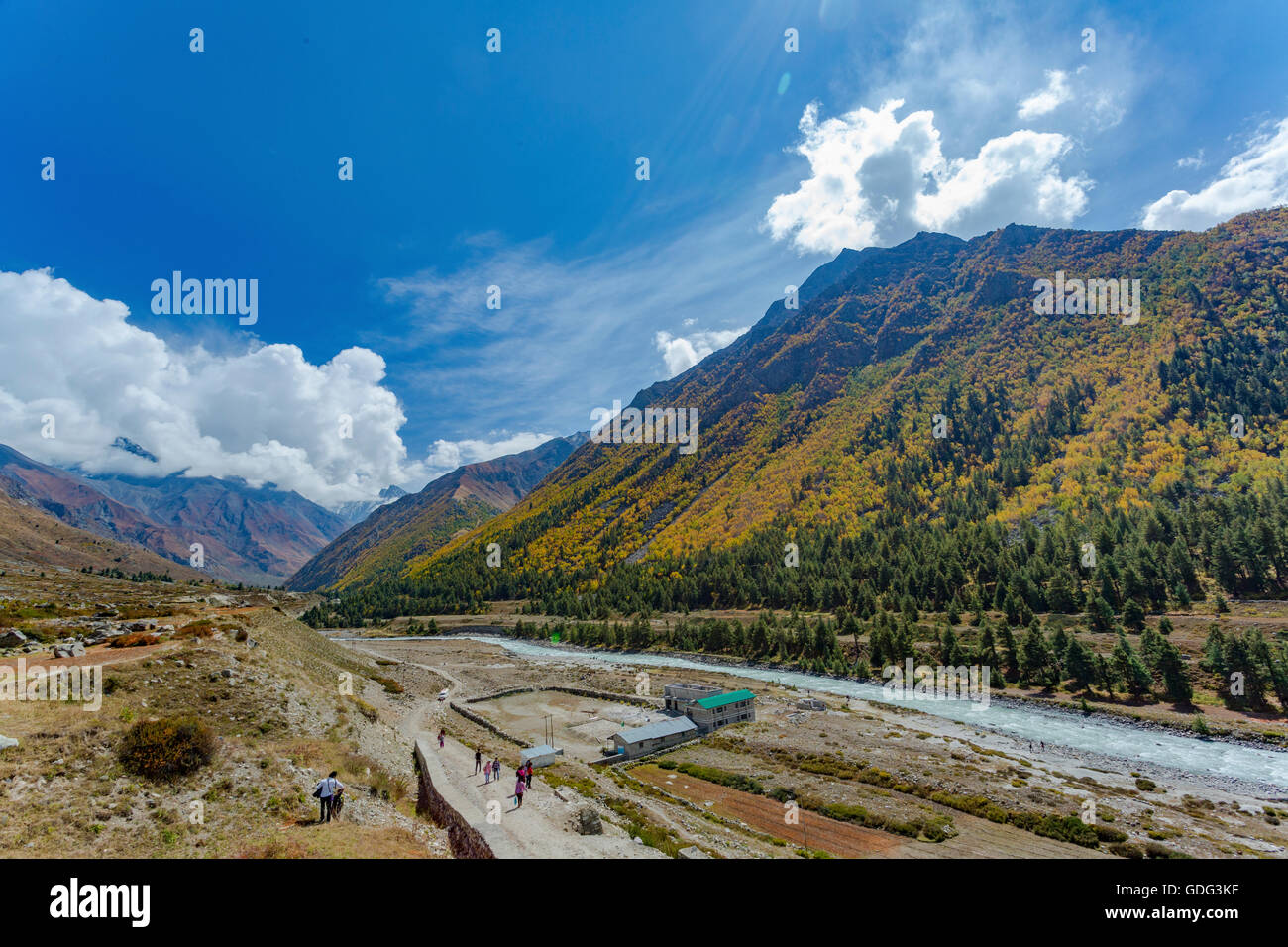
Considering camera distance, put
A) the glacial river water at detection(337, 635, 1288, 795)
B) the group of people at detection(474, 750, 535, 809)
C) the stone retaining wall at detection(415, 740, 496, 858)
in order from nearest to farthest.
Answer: the stone retaining wall at detection(415, 740, 496, 858) < the group of people at detection(474, 750, 535, 809) < the glacial river water at detection(337, 635, 1288, 795)

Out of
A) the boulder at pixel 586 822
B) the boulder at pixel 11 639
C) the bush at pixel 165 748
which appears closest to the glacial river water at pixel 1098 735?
the boulder at pixel 586 822

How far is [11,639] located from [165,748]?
1348 inches

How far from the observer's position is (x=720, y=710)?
56.0m

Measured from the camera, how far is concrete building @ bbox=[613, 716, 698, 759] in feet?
160

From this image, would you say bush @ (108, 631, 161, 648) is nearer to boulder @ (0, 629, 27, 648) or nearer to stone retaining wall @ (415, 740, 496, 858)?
boulder @ (0, 629, 27, 648)

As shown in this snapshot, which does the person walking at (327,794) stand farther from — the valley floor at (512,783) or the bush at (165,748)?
the bush at (165,748)

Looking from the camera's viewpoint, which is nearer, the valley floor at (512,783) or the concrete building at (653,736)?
the valley floor at (512,783)

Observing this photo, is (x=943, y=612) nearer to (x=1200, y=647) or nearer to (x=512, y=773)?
(x=1200, y=647)

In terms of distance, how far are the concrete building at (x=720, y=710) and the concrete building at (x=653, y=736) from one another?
1265 mm

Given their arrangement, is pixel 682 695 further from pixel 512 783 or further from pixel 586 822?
pixel 586 822

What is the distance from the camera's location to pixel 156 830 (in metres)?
18.4

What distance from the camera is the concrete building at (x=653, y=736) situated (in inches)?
1914

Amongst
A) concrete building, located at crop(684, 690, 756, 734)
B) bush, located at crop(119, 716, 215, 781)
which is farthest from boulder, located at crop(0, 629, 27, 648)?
concrete building, located at crop(684, 690, 756, 734)

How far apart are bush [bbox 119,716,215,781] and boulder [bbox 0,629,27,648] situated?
101 feet
